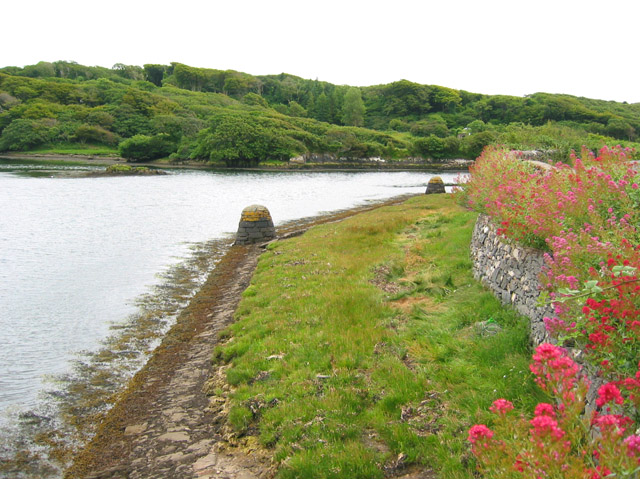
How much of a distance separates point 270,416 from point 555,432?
525 centimetres

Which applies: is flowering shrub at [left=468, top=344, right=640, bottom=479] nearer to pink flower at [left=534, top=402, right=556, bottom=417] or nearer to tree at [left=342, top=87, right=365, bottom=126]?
pink flower at [left=534, top=402, right=556, bottom=417]

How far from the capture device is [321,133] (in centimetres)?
14638

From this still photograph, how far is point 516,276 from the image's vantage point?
8.87 meters

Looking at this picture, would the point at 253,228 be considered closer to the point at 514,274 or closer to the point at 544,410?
the point at 514,274

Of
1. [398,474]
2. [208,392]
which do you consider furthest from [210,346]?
[398,474]

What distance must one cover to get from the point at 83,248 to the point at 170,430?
20.9m

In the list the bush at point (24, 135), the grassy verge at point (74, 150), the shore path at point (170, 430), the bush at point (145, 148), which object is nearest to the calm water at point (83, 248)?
the shore path at point (170, 430)

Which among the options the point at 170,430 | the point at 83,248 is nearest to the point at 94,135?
the point at 83,248

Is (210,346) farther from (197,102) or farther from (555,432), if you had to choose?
(197,102)

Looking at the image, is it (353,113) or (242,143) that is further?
(353,113)

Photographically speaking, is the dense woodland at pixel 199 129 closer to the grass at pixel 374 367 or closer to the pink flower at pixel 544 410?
the grass at pixel 374 367

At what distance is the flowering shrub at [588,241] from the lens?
4438 mm

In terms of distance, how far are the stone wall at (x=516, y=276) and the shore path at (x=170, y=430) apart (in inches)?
195

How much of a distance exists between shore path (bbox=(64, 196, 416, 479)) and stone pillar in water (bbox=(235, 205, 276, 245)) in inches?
527
